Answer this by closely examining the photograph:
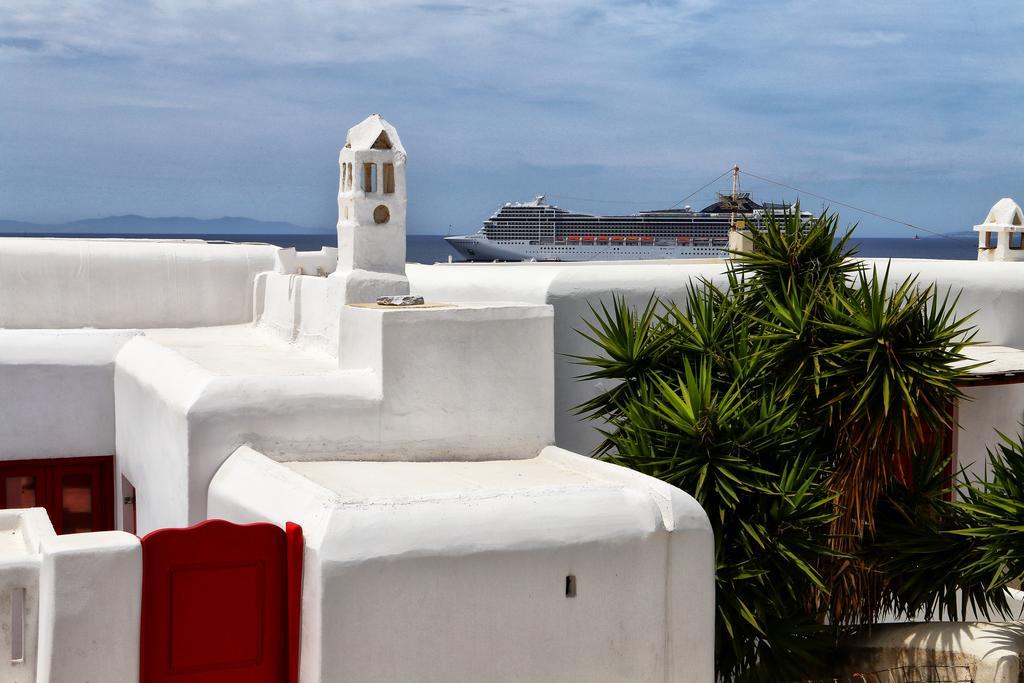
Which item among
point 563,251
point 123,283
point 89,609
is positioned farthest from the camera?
point 563,251

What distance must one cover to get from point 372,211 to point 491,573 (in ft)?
16.4

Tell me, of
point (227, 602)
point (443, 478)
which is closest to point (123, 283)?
point (443, 478)

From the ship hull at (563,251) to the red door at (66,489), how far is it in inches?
3464

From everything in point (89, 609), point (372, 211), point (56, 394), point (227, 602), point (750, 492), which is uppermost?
point (372, 211)

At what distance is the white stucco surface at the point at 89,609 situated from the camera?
274 inches

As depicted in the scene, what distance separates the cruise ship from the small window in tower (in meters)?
87.5

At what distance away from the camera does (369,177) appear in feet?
38.7

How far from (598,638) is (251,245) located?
9.39 metres

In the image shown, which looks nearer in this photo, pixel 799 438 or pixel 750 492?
pixel 750 492

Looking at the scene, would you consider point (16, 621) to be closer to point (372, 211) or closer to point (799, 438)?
point (372, 211)

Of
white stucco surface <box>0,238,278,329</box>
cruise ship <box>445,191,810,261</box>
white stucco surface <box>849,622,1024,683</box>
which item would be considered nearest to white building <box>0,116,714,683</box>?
white stucco surface <box>0,238,278,329</box>

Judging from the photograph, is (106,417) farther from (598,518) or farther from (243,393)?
(598,518)

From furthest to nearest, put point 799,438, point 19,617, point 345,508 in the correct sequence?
point 799,438
point 345,508
point 19,617

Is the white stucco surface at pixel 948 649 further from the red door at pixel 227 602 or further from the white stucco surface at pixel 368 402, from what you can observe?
the red door at pixel 227 602
